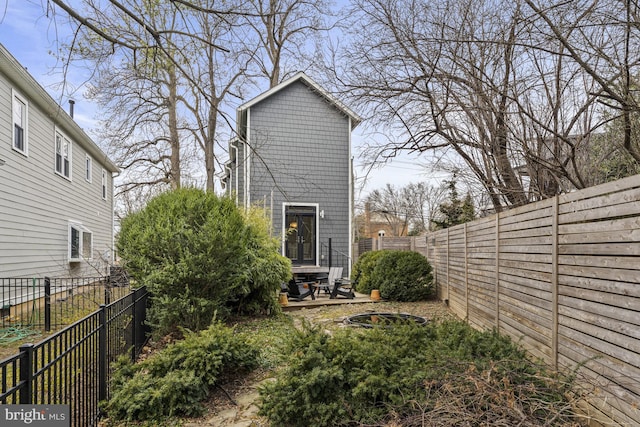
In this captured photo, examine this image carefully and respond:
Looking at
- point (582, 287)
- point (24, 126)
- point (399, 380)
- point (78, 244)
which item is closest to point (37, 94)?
point (24, 126)

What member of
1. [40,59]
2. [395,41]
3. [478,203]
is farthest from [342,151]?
[40,59]

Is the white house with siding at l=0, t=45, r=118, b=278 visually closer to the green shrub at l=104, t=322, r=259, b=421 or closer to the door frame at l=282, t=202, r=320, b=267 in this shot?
the green shrub at l=104, t=322, r=259, b=421

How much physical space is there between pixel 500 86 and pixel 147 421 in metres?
5.89

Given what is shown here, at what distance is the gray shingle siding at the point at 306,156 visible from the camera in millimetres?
14250

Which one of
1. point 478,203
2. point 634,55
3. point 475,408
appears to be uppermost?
point 634,55

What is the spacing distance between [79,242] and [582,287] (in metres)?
14.4

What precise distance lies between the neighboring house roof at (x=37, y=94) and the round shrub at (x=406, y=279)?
305 inches

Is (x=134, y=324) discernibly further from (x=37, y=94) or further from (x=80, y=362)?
(x=37, y=94)

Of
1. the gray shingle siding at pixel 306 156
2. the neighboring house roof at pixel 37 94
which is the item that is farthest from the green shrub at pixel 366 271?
the neighboring house roof at pixel 37 94

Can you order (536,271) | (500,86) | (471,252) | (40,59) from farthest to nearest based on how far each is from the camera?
(471,252) < (500,86) < (536,271) < (40,59)

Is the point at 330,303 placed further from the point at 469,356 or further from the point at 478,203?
the point at 469,356

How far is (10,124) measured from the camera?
8828 millimetres

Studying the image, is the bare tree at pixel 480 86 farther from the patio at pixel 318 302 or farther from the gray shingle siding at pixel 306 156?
the gray shingle siding at pixel 306 156

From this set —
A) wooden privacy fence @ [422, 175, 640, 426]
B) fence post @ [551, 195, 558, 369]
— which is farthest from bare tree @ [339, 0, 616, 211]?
fence post @ [551, 195, 558, 369]
